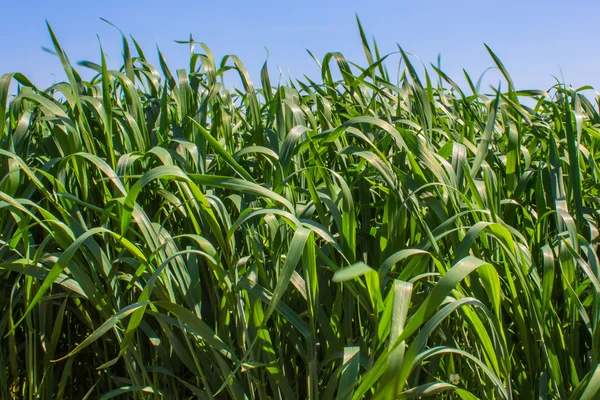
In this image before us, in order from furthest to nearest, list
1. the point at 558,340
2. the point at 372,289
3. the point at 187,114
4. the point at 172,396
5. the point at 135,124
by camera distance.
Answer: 1. the point at 187,114
2. the point at 135,124
3. the point at 172,396
4. the point at 558,340
5. the point at 372,289

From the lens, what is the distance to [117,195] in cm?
101

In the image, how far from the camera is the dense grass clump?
0.81 metres

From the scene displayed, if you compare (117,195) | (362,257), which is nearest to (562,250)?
(362,257)

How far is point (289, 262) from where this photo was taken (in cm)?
71

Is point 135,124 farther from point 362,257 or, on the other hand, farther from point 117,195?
point 362,257

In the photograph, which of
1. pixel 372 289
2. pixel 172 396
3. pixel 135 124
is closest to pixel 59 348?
pixel 172 396

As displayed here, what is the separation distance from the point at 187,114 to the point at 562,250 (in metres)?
0.75

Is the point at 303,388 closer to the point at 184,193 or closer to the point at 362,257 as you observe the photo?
the point at 362,257

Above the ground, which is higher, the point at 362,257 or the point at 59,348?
the point at 362,257

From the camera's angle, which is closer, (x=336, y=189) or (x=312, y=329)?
(x=312, y=329)

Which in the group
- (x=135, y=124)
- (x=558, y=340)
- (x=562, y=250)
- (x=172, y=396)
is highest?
(x=135, y=124)

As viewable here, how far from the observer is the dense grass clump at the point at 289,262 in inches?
31.8

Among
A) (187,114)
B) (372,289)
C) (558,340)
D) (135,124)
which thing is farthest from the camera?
(187,114)

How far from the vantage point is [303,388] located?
3.45 ft
